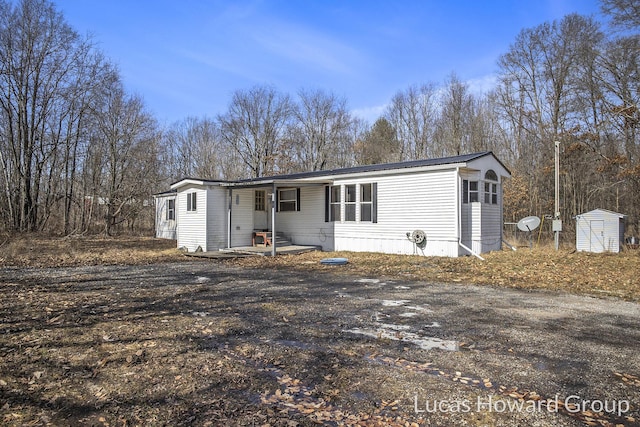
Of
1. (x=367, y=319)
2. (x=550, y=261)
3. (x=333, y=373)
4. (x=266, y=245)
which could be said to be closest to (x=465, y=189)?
(x=550, y=261)

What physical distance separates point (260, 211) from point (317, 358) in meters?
12.9

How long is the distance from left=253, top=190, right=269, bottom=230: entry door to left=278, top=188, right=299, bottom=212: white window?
0.63 metres

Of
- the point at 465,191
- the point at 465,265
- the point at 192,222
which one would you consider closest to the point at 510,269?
the point at 465,265

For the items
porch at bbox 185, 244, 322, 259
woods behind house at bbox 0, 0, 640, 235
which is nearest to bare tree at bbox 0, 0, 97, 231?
woods behind house at bbox 0, 0, 640, 235

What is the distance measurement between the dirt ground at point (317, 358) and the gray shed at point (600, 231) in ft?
30.0

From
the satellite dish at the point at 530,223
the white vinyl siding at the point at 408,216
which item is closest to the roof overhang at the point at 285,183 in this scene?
the white vinyl siding at the point at 408,216

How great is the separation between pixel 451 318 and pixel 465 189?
8.17 m

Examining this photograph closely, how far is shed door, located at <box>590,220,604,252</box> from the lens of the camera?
47.9 ft

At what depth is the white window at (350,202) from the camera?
1502 cm

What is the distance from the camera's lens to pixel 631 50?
1652 centimetres

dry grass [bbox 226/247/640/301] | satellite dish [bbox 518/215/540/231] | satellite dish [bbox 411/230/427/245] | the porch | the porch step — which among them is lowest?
dry grass [bbox 226/247/640/301]

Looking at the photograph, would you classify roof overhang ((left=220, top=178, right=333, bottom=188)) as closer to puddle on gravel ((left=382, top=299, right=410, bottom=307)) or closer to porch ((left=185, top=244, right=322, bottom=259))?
porch ((left=185, top=244, right=322, bottom=259))

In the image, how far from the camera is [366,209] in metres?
14.6

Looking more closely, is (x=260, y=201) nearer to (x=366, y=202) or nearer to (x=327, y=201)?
(x=327, y=201)
